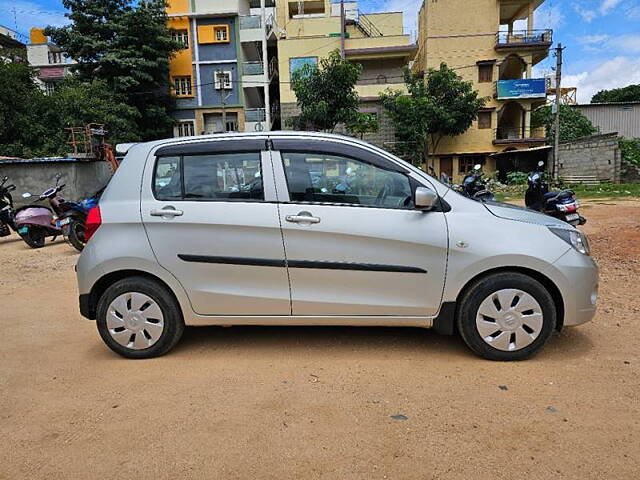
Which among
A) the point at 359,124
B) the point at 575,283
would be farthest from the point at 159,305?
the point at 359,124

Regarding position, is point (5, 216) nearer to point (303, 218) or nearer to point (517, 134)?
point (303, 218)

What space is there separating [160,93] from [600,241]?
27.4m

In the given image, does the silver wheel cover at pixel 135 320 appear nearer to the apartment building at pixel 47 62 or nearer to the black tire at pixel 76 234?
the black tire at pixel 76 234

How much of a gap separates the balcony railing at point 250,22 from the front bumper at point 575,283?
30.6m

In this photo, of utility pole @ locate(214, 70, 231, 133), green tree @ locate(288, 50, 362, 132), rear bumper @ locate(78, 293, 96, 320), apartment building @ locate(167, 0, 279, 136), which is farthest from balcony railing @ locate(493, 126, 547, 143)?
rear bumper @ locate(78, 293, 96, 320)

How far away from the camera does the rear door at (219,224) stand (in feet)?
10.8

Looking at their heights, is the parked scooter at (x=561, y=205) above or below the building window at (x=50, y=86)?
below

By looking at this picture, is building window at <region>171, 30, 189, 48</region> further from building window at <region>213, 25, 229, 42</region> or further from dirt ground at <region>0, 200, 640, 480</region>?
dirt ground at <region>0, 200, 640, 480</region>

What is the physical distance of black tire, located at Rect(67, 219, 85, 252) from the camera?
857 cm

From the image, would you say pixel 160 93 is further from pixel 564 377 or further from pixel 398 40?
pixel 564 377

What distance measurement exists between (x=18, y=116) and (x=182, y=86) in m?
10.2

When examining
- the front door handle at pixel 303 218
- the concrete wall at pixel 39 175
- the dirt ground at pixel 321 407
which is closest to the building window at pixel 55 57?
the concrete wall at pixel 39 175

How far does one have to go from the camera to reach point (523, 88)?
95.8 feet

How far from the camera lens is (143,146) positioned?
3.58m
